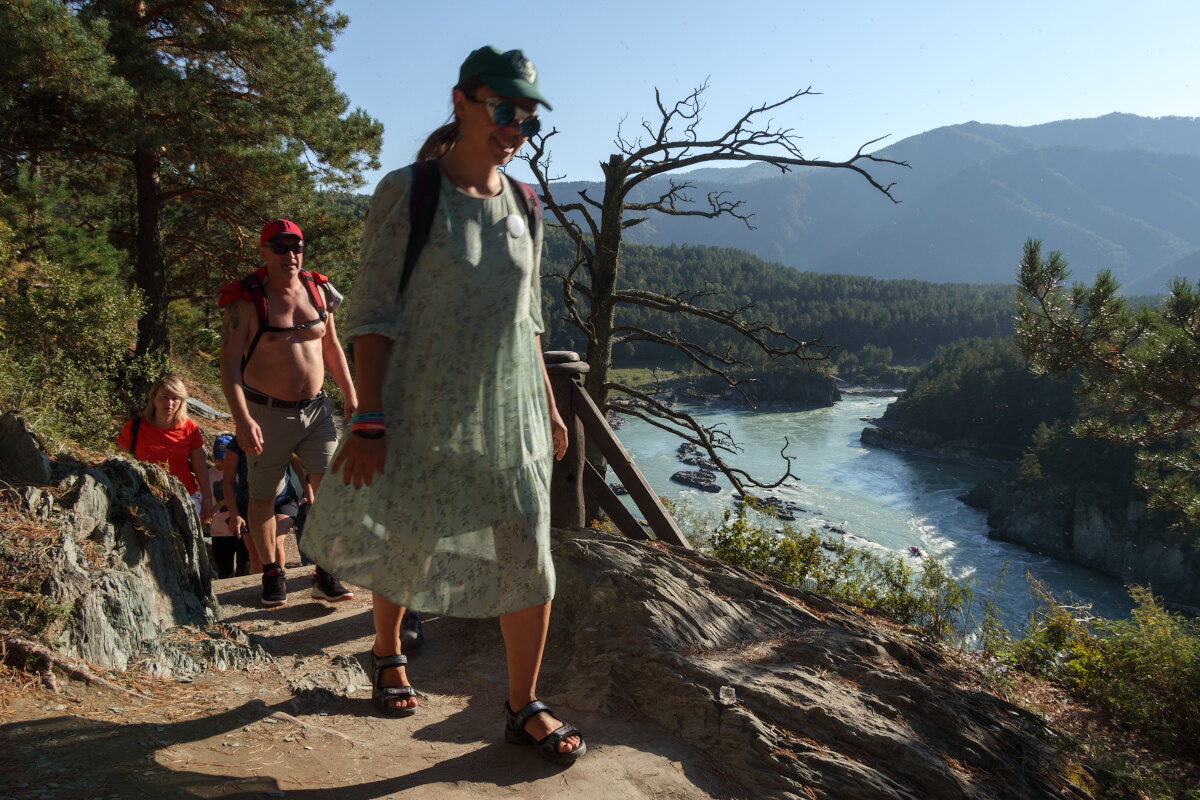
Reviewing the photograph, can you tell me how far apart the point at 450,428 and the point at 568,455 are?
177 cm

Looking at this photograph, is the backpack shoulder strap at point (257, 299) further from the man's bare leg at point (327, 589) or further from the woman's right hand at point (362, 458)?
the woman's right hand at point (362, 458)

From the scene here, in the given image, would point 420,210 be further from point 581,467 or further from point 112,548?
point 581,467

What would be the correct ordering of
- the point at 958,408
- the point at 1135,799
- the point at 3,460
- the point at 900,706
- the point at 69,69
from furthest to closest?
the point at 958,408 < the point at 69,69 < the point at 1135,799 < the point at 900,706 < the point at 3,460

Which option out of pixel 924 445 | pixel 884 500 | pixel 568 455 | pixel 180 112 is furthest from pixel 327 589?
pixel 924 445

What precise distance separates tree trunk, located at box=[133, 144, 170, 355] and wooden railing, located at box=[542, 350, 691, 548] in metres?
7.13

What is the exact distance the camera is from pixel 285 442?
10.4 ft

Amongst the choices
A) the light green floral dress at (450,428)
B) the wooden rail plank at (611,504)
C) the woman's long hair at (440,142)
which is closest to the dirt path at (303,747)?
the light green floral dress at (450,428)

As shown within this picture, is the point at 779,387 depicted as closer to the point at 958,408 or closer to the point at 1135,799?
the point at 958,408

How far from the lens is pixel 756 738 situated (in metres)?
2.29

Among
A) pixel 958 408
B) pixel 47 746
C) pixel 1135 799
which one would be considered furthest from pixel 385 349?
pixel 958 408

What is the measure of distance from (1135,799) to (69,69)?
29.1ft

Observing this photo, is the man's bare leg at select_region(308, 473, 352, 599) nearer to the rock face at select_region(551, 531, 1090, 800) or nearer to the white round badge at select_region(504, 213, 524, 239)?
the rock face at select_region(551, 531, 1090, 800)

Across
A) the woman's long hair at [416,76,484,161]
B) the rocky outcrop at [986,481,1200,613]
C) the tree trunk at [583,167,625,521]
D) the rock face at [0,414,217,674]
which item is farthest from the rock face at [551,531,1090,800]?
the rocky outcrop at [986,481,1200,613]

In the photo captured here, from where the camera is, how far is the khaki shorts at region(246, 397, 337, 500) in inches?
122
